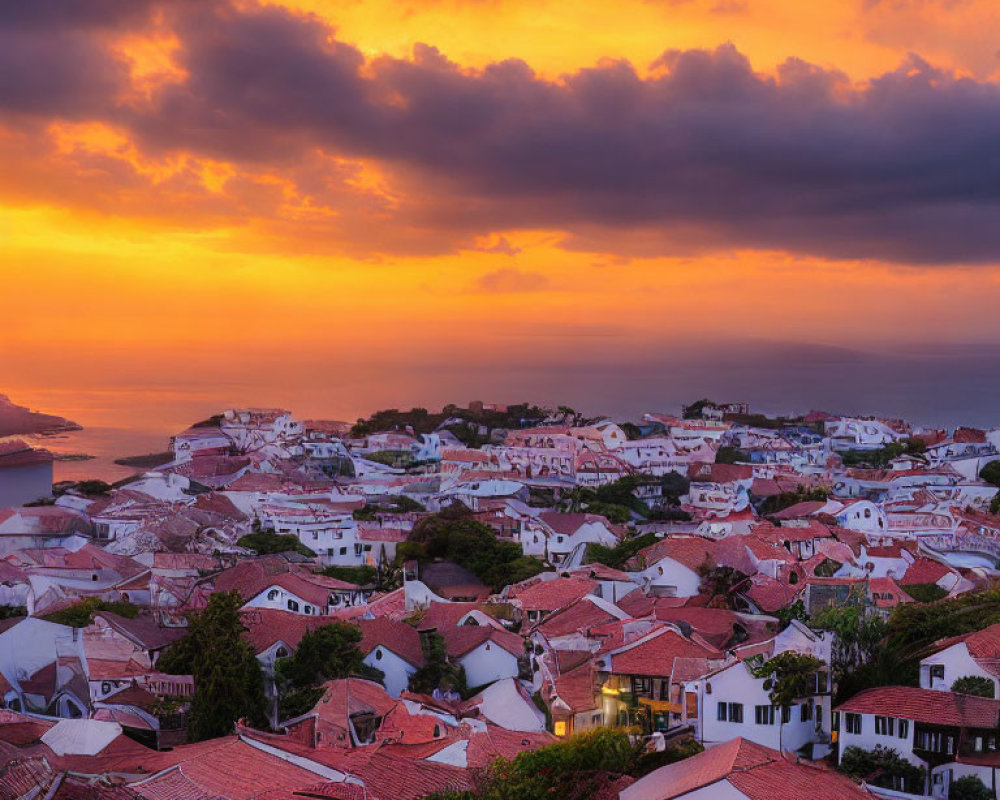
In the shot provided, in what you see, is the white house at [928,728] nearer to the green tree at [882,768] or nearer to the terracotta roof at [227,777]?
the green tree at [882,768]

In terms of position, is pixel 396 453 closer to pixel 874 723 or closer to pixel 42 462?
pixel 42 462

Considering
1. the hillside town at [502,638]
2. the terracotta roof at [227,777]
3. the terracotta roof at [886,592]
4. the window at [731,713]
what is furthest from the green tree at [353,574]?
the window at [731,713]

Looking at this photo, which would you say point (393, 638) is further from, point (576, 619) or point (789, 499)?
point (789, 499)

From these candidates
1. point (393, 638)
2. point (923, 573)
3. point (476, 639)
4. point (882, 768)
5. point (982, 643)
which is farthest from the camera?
point (923, 573)

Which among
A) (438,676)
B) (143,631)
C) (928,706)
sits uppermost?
(928,706)

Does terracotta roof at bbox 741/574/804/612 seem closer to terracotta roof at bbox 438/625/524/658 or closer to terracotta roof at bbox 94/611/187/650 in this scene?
terracotta roof at bbox 438/625/524/658

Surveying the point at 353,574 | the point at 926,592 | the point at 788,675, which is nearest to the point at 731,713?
the point at 788,675
